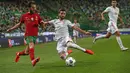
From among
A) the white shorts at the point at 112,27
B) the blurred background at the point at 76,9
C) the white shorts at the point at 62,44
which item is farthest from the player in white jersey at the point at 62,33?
the blurred background at the point at 76,9

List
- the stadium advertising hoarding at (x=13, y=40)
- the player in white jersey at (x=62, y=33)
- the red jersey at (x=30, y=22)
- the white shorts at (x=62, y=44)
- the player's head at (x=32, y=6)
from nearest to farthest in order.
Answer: the player's head at (x=32, y=6)
the red jersey at (x=30, y=22)
the player in white jersey at (x=62, y=33)
the white shorts at (x=62, y=44)
the stadium advertising hoarding at (x=13, y=40)

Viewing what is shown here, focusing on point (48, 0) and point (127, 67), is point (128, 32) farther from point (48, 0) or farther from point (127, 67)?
point (127, 67)

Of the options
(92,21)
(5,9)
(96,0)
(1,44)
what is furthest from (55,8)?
(1,44)

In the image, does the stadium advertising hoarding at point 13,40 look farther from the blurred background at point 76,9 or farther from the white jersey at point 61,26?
the white jersey at point 61,26

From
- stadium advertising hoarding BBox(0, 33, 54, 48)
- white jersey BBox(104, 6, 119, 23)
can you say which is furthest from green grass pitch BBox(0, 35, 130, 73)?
stadium advertising hoarding BBox(0, 33, 54, 48)

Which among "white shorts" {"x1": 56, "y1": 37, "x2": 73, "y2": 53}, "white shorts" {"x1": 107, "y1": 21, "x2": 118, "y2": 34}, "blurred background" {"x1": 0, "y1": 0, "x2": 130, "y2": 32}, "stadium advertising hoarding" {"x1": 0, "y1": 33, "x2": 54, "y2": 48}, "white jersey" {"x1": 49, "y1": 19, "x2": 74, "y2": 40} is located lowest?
"blurred background" {"x1": 0, "y1": 0, "x2": 130, "y2": 32}

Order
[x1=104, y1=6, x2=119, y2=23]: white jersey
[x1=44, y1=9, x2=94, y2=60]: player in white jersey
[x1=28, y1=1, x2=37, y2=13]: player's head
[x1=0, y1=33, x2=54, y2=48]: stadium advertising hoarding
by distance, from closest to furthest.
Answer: [x1=28, y1=1, x2=37, y2=13]: player's head
[x1=44, y1=9, x2=94, y2=60]: player in white jersey
[x1=104, y1=6, x2=119, y2=23]: white jersey
[x1=0, y1=33, x2=54, y2=48]: stadium advertising hoarding

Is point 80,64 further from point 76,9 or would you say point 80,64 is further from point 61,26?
point 76,9

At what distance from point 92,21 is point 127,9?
11668 millimetres

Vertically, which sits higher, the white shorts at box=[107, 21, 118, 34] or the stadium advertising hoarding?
the white shorts at box=[107, 21, 118, 34]

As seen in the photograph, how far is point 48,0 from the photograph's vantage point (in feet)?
212

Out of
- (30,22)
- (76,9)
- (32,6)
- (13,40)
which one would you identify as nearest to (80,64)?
(30,22)

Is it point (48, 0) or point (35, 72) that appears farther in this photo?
point (48, 0)

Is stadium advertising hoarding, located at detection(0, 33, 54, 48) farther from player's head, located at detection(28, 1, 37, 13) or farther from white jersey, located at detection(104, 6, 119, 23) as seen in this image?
player's head, located at detection(28, 1, 37, 13)
